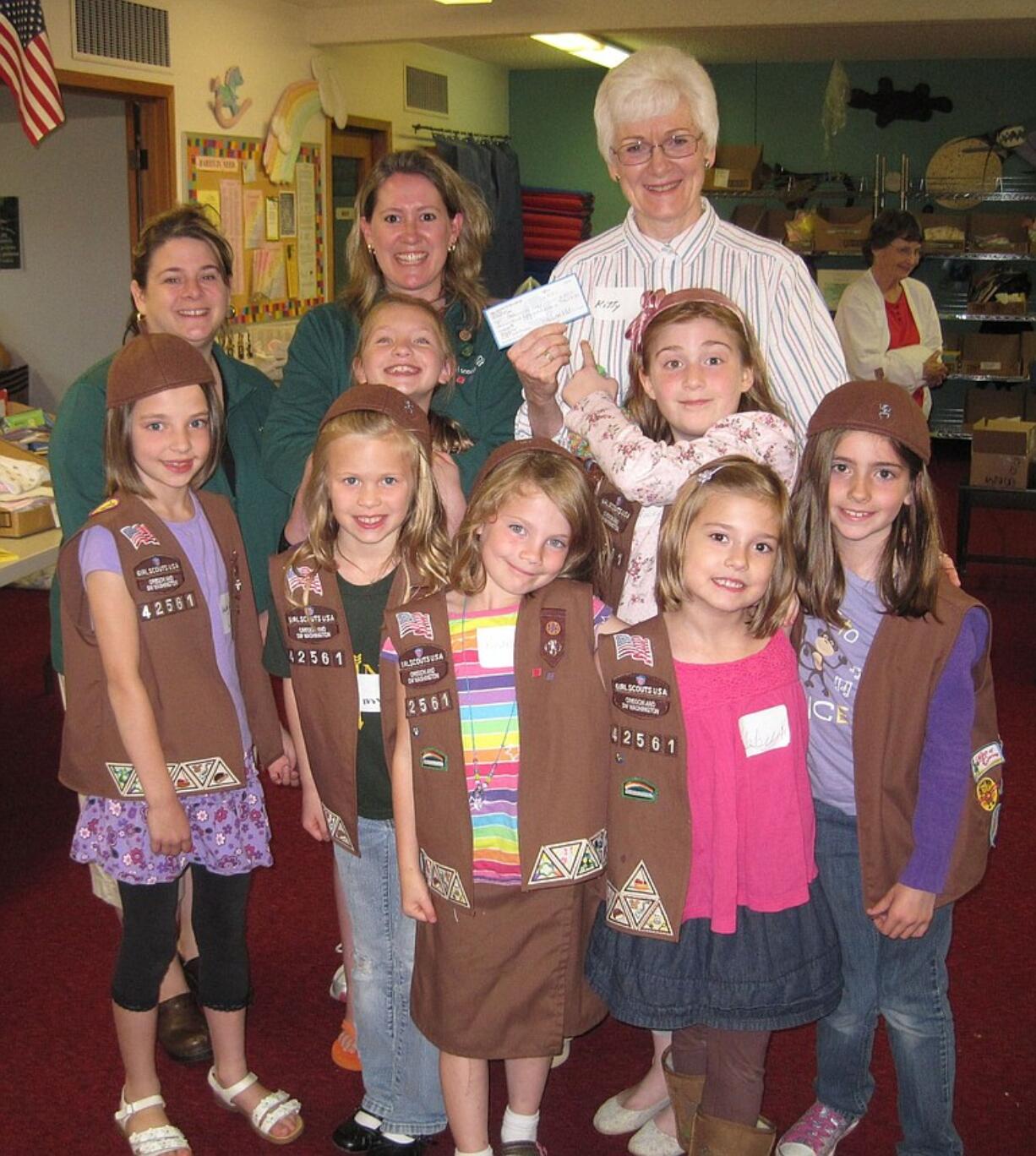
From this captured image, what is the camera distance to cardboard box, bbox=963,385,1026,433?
363 inches

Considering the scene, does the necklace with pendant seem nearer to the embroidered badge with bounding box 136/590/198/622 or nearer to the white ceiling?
the embroidered badge with bounding box 136/590/198/622

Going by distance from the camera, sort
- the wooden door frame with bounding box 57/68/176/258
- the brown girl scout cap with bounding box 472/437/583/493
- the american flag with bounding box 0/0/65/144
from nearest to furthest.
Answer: the brown girl scout cap with bounding box 472/437/583/493 < the american flag with bounding box 0/0/65/144 < the wooden door frame with bounding box 57/68/176/258

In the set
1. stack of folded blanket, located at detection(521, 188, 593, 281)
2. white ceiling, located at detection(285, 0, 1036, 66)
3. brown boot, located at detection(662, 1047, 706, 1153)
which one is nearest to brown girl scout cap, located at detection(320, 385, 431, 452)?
brown boot, located at detection(662, 1047, 706, 1153)

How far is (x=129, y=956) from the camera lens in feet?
→ 7.07

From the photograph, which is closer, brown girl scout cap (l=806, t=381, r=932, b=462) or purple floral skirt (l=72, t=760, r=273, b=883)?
brown girl scout cap (l=806, t=381, r=932, b=462)

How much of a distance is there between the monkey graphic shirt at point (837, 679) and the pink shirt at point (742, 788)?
0.34ft

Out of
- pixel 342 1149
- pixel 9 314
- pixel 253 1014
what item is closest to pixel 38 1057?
pixel 253 1014

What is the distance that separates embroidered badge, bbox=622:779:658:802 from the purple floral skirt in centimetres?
72

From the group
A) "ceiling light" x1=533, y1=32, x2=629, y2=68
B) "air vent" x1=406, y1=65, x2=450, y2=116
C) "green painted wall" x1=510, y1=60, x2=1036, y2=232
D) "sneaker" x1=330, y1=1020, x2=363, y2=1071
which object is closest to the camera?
"sneaker" x1=330, y1=1020, x2=363, y2=1071

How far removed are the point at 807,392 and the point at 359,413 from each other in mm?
808

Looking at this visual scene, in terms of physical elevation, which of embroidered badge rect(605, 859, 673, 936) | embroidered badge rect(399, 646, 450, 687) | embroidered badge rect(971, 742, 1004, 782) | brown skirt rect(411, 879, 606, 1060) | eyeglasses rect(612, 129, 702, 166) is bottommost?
brown skirt rect(411, 879, 606, 1060)

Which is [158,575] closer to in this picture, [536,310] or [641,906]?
[536,310]

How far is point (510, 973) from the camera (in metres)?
1.95

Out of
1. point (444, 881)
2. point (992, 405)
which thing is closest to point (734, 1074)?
point (444, 881)
